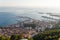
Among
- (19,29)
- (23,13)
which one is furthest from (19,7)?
(19,29)

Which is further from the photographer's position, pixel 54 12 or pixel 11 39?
pixel 54 12

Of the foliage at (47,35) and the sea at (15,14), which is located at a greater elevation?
the sea at (15,14)

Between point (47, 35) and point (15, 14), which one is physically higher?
point (15, 14)

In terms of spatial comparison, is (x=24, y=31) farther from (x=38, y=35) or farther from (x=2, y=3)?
(x=2, y=3)

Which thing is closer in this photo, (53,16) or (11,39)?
(11,39)

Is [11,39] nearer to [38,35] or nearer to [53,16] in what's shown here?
[38,35]

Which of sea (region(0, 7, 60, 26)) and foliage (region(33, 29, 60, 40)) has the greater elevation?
sea (region(0, 7, 60, 26))

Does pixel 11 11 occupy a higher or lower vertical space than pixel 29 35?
higher

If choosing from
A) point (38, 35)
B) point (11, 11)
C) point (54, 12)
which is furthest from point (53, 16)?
point (11, 11)

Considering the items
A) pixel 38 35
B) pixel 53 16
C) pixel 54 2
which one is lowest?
pixel 38 35
